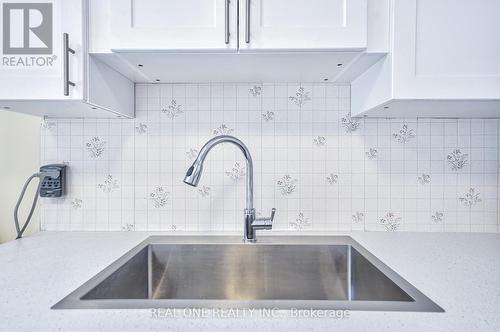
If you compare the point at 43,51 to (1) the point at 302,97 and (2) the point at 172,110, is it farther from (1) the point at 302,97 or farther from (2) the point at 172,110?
(1) the point at 302,97

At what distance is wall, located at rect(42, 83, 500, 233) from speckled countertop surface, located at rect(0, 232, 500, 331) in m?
0.10

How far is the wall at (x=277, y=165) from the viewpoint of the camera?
3.83ft

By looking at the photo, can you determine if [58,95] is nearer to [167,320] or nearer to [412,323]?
[167,320]

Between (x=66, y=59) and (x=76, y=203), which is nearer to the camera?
(x=66, y=59)

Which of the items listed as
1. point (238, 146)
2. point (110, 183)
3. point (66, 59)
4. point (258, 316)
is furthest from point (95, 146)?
point (258, 316)

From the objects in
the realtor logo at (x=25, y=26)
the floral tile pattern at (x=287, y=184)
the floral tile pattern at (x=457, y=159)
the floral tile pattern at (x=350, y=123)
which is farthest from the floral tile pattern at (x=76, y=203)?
the floral tile pattern at (x=457, y=159)

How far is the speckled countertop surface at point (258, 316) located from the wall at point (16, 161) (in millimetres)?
259

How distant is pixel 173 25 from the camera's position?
0.83 meters

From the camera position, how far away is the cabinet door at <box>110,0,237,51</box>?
2.70 feet

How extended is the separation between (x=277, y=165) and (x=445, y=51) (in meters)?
0.65

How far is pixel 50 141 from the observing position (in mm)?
1183

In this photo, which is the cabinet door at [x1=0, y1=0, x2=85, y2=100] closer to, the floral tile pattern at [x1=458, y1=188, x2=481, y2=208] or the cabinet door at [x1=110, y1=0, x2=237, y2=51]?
the cabinet door at [x1=110, y1=0, x2=237, y2=51]

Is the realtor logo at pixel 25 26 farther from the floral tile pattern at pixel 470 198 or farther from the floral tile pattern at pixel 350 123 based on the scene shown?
the floral tile pattern at pixel 470 198

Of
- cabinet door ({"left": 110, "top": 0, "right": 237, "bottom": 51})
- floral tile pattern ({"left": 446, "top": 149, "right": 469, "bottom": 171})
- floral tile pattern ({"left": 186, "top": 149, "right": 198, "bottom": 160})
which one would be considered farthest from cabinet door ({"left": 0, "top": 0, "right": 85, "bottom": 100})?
floral tile pattern ({"left": 446, "top": 149, "right": 469, "bottom": 171})
